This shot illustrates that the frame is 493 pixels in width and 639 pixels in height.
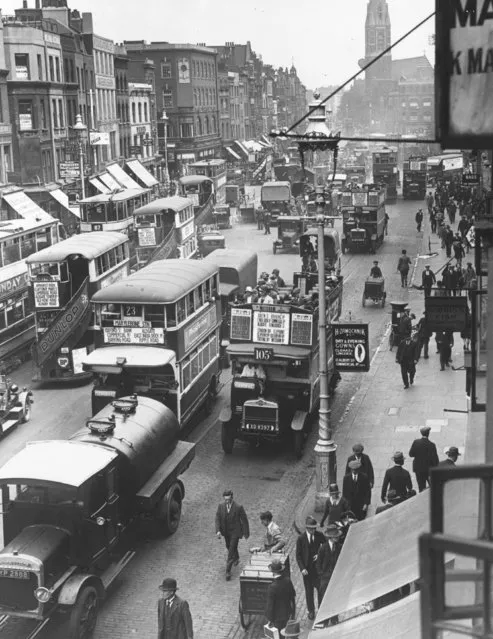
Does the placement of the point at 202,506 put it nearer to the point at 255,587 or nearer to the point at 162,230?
the point at 255,587

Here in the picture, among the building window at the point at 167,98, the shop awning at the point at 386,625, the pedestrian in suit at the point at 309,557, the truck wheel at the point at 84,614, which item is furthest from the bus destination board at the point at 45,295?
the building window at the point at 167,98

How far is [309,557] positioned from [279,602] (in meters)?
1.21

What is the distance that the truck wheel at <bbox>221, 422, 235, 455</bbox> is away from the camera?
21.4 m

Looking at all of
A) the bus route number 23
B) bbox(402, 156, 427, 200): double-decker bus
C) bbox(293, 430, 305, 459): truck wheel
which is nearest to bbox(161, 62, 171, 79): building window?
bbox(402, 156, 427, 200): double-decker bus

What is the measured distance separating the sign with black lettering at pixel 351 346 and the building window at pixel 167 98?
92369 millimetres

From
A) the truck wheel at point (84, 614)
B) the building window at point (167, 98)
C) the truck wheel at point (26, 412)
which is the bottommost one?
the truck wheel at point (26, 412)

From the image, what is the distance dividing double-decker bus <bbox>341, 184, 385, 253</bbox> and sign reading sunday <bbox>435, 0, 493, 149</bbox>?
150ft

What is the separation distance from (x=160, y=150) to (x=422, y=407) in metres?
79.4

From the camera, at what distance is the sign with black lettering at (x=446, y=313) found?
60.9 ft

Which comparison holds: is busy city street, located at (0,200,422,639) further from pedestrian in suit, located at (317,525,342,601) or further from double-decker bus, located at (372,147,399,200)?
double-decker bus, located at (372,147,399,200)

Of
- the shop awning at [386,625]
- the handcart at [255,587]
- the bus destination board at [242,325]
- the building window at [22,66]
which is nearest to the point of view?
the shop awning at [386,625]

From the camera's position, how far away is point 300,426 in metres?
20.9

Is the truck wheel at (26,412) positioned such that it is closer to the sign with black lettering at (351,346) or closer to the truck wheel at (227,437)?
the truck wheel at (227,437)

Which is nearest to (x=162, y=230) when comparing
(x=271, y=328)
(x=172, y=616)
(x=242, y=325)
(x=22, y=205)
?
(x=22, y=205)
